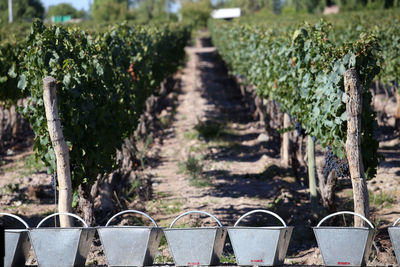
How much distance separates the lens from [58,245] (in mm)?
3734

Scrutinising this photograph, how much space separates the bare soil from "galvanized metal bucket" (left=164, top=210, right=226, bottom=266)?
5.08ft

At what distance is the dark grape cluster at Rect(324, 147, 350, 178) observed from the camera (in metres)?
5.89

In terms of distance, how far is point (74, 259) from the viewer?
372 centimetres

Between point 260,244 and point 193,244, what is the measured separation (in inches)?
16.6

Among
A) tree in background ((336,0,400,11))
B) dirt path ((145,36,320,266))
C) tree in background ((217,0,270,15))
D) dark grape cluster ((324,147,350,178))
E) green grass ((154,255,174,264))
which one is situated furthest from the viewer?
tree in background ((217,0,270,15))

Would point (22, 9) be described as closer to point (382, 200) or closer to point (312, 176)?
point (312, 176)

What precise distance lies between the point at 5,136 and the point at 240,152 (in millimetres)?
4853

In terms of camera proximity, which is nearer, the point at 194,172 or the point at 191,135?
the point at 194,172

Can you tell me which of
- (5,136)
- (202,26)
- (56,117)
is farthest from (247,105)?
(202,26)

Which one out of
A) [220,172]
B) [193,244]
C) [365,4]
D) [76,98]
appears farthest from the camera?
[365,4]

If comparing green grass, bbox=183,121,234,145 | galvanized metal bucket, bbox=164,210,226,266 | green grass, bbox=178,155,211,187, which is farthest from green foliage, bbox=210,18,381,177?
green grass, bbox=183,121,234,145

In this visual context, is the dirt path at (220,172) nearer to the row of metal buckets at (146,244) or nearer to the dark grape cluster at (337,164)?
the dark grape cluster at (337,164)

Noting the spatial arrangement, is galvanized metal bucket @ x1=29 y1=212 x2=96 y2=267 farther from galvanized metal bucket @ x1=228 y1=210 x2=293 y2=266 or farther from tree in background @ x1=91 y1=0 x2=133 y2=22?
tree in background @ x1=91 y1=0 x2=133 y2=22

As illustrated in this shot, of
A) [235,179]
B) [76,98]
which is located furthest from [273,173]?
[76,98]
